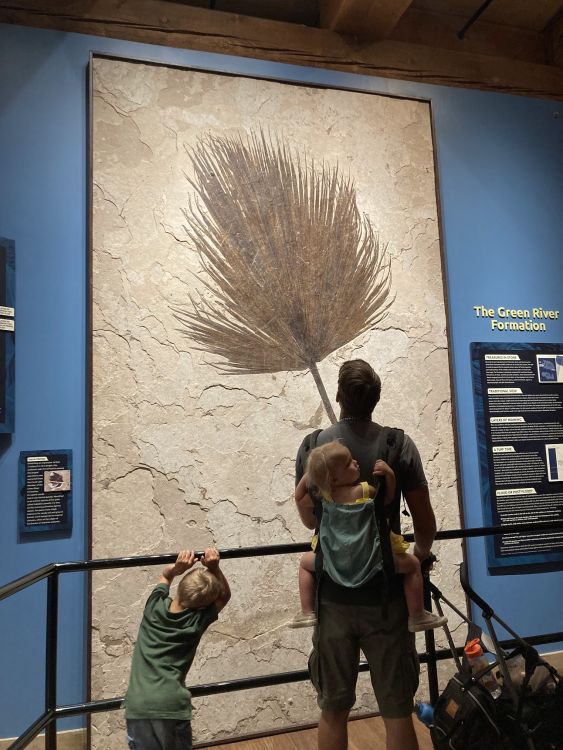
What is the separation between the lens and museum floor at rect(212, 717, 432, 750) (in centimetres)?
232

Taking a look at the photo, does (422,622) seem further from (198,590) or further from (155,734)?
(155,734)

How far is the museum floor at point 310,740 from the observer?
2.32 meters

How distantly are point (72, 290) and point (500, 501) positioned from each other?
2.29 m

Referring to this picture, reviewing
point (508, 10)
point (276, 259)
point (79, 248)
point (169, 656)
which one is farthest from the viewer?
point (508, 10)

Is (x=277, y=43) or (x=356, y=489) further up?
(x=277, y=43)

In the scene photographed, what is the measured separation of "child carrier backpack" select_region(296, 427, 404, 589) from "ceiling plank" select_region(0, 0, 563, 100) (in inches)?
96.0

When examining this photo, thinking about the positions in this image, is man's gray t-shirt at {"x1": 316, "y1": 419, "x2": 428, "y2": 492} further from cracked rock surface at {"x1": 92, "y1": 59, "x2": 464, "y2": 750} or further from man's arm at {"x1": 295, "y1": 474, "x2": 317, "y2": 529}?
cracked rock surface at {"x1": 92, "y1": 59, "x2": 464, "y2": 750}

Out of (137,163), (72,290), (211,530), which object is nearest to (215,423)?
(211,530)

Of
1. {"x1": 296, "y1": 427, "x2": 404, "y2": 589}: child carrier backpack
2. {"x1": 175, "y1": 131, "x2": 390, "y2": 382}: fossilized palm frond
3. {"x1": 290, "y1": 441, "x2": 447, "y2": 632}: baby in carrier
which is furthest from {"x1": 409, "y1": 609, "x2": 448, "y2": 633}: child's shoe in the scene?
{"x1": 175, "y1": 131, "x2": 390, "y2": 382}: fossilized palm frond

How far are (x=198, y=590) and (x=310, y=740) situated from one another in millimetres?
1345

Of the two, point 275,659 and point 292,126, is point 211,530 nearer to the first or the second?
point 275,659

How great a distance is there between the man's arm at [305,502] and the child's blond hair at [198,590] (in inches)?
11.5

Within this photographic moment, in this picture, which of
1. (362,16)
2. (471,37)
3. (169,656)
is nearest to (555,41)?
(471,37)

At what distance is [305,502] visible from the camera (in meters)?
1.54
